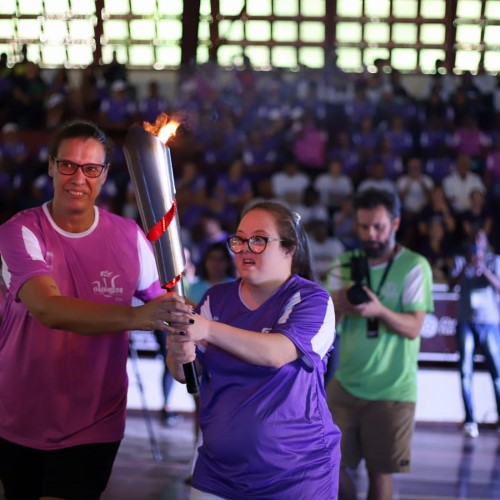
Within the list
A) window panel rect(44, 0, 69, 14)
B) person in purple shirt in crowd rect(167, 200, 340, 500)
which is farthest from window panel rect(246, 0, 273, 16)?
person in purple shirt in crowd rect(167, 200, 340, 500)

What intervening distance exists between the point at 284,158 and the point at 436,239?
3702 mm

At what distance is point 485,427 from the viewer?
9.67m

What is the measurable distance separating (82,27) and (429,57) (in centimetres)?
749

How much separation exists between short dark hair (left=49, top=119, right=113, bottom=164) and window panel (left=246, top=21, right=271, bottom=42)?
17.6 metres

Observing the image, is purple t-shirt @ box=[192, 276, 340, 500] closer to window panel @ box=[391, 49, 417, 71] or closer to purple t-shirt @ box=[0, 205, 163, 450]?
purple t-shirt @ box=[0, 205, 163, 450]

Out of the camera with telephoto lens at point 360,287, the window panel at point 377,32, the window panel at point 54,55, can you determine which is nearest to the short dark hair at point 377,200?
the camera with telephoto lens at point 360,287

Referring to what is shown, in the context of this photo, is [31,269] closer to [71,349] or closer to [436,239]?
[71,349]

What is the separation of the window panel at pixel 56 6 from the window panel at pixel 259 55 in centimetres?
403

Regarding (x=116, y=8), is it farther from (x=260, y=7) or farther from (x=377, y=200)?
(x=377, y=200)

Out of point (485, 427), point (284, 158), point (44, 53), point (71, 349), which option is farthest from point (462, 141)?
point (71, 349)

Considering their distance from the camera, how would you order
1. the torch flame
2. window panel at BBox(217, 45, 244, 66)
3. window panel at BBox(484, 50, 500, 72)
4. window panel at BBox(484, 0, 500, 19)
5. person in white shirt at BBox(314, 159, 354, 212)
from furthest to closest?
1. window panel at BBox(484, 0, 500, 19)
2. window panel at BBox(484, 50, 500, 72)
3. window panel at BBox(217, 45, 244, 66)
4. person in white shirt at BBox(314, 159, 354, 212)
5. the torch flame

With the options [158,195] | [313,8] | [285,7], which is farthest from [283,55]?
[158,195]

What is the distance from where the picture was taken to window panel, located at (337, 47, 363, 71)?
68.2 feet

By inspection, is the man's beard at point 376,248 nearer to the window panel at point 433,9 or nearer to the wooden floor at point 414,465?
the wooden floor at point 414,465
